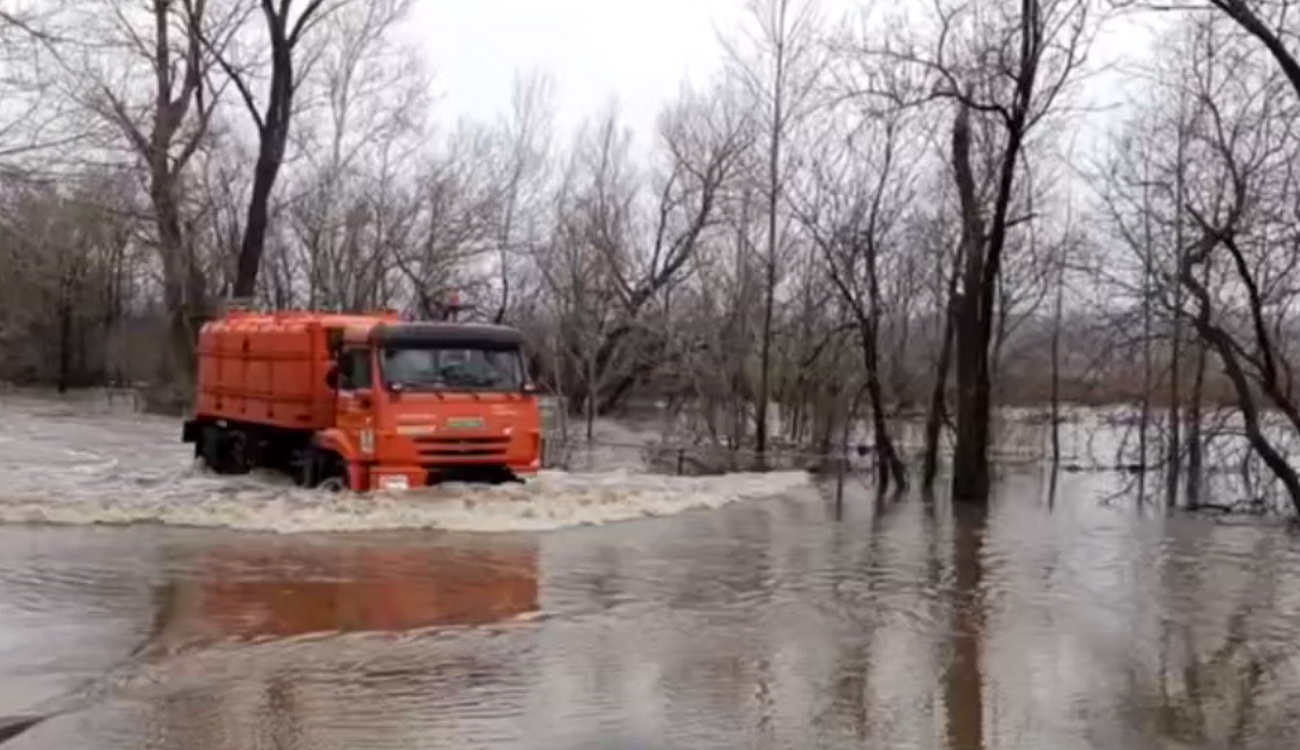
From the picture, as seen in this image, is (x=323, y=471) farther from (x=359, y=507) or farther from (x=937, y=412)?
(x=937, y=412)

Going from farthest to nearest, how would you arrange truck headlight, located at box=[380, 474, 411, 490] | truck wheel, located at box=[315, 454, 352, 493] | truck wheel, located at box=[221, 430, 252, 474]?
truck wheel, located at box=[221, 430, 252, 474]
truck wheel, located at box=[315, 454, 352, 493]
truck headlight, located at box=[380, 474, 411, 490]

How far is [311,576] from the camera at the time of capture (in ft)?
49.3

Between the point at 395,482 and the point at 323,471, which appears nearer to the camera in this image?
the point at 395,482

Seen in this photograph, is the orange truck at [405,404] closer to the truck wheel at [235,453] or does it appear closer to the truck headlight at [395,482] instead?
the truck headlight at [395,482]

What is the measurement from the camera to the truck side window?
2083 centimetres

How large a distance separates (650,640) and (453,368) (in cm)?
962

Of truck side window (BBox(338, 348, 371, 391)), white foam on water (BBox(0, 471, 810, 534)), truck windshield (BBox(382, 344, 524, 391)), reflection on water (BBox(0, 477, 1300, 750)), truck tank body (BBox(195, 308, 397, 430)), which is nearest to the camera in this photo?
reflection on water (BBox(0, 477, 1300, 750))

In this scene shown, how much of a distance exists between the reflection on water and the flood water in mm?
41

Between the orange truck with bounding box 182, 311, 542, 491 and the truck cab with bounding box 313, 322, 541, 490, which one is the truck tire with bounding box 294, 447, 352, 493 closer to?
the orange truck with bounding box 182, 311, 542, 491

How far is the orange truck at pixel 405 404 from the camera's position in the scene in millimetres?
20406

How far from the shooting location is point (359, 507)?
19281 mm

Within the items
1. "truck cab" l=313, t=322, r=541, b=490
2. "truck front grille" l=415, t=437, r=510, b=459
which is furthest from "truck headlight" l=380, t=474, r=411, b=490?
"truck front grille" l=415, t=437, r=510, b=459

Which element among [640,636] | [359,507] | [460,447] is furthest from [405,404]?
[640,636]

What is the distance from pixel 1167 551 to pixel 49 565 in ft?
42.1
